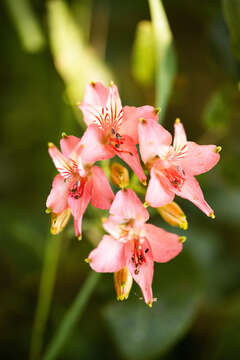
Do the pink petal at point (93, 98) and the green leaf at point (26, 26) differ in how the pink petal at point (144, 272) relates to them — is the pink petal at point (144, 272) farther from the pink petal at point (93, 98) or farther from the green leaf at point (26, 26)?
the green leaf at point (26, 26)

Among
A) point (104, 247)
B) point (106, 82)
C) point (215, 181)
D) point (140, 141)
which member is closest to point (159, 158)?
point (140, 141)

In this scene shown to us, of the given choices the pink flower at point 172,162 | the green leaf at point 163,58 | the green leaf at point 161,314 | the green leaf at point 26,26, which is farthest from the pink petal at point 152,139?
the green leaf at point 26,26

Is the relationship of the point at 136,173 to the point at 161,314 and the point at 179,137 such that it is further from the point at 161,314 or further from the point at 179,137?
the point at 161,314

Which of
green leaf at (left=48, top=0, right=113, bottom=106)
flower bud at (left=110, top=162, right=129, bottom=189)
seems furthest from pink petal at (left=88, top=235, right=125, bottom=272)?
green leaf at (left=48, top=0, right=113, bottom=106)

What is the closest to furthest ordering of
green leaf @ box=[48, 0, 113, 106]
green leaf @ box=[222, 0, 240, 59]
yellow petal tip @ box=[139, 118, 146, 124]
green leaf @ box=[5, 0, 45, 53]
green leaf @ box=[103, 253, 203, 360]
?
yellow petal tip @ box=[139, 118, 146, 124] < green leaf @ box=[222, 0, 240, 59] < green leaf @ box=[103, 253, 203, 360] < green leaf @ box=[48, 0, 113, 106] < green leaf @ box=[5, 0, 45, 53]

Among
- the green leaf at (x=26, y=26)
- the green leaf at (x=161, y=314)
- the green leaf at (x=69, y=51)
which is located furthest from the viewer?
the green leaf at (x=26, y=26)

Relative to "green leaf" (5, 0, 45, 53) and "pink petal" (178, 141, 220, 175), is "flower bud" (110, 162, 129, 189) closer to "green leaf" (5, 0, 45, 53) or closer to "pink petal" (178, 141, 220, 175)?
"pink petal" (178, 141, 220, 175)

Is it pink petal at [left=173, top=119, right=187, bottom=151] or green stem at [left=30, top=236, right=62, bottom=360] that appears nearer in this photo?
pink petal at [left=173, top=119, right=187, bottom=151]
